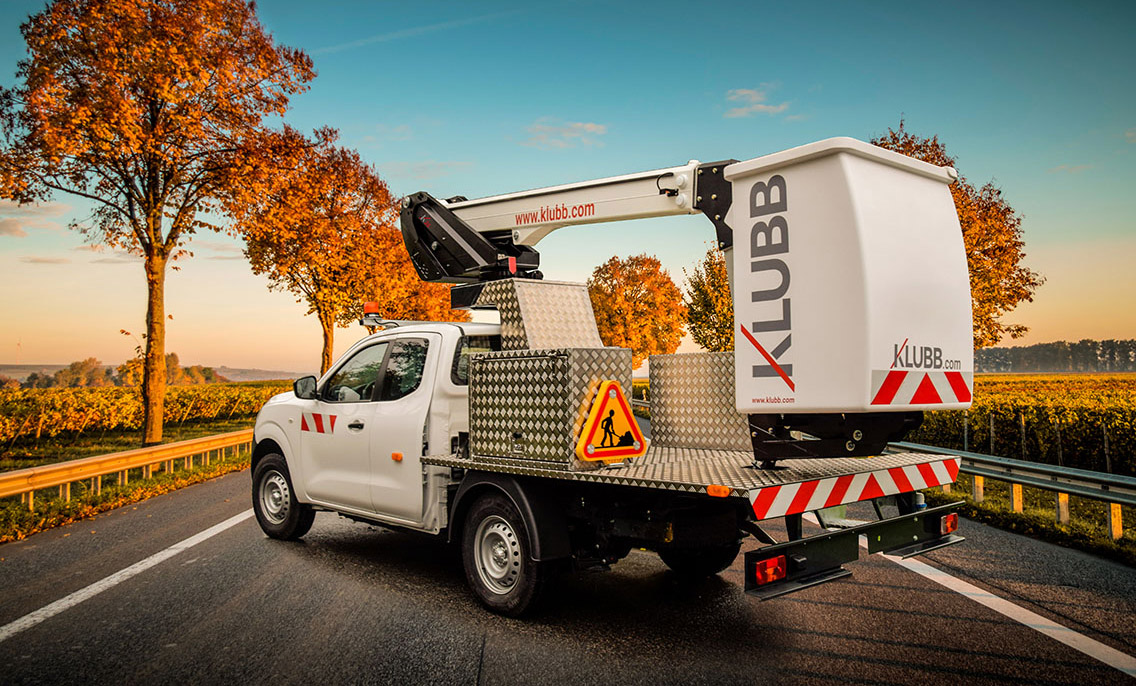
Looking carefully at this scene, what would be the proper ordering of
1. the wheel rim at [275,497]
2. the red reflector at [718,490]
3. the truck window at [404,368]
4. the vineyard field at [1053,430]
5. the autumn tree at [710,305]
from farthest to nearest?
the autumn tree at [710,305] → the vineyard field at [1053,430] → the wheel rim at [275,497] → the truck window at [404,368] → the red reflector at [718,490]

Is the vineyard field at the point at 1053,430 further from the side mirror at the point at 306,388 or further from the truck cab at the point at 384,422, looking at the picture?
the side mirror at the point at 306,388

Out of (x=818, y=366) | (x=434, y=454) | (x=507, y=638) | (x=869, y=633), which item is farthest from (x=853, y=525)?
(x=434, y=454)

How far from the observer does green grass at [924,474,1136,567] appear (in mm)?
6625

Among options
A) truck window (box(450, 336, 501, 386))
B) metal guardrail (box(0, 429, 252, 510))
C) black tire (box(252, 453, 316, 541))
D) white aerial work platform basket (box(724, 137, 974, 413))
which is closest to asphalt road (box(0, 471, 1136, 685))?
black tire (box(252, 453, 316, 541))

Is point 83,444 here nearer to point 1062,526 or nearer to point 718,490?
point 718,490

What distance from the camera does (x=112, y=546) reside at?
741 centimetres

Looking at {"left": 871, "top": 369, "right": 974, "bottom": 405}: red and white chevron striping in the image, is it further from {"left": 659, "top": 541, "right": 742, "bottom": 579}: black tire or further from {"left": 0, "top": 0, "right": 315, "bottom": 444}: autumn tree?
{"left": 0, "top": 0, "right": 315, "bottom": 444}: autumn tree

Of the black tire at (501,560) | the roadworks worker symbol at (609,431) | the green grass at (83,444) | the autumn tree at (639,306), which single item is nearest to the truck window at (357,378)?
the black tire at (501,560)

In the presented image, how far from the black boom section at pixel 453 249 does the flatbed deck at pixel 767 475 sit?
235cm

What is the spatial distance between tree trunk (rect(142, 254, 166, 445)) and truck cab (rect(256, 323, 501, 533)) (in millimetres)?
10314

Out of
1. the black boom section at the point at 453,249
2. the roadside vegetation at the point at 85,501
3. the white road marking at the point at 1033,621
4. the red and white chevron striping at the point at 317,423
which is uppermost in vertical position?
the black boom section at the point at 453,249

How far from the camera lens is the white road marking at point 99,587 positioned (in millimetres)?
4887

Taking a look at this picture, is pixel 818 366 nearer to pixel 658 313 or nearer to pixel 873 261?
pixel 873 261

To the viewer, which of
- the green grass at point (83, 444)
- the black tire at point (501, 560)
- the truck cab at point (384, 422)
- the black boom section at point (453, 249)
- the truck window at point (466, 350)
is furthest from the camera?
the green grass at point (83, 444)
